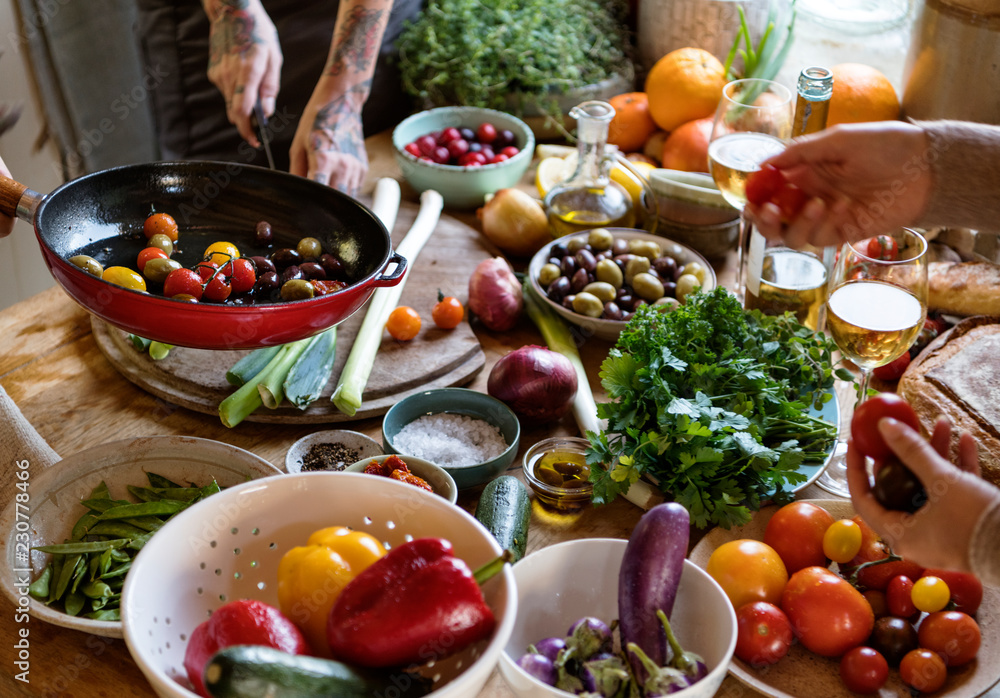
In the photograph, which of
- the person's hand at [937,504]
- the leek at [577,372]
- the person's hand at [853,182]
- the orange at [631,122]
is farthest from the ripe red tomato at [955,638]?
the orange at [631,122]

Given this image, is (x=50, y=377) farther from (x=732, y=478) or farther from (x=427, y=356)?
(x=732, y=478)

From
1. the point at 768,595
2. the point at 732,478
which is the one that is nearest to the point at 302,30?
the point at 732,478

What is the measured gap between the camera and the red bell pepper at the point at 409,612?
758 mm

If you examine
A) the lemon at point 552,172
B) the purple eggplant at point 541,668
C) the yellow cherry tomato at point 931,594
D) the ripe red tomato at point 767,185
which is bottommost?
the lemon at point 552,172

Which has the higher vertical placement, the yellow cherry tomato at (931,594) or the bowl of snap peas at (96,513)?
the bowl of snap peas at (96,513)

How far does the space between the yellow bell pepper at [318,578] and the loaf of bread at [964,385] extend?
0.91 m

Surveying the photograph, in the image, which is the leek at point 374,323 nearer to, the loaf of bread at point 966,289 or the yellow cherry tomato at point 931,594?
the yellow cherry tomato at point 931,594

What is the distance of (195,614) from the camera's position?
0.88m

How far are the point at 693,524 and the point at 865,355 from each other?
0.37 meters

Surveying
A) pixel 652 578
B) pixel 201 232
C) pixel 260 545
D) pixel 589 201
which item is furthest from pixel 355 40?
pixel 652 578

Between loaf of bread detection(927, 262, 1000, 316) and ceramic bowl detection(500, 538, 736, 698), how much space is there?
97 cm

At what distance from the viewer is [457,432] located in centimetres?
144

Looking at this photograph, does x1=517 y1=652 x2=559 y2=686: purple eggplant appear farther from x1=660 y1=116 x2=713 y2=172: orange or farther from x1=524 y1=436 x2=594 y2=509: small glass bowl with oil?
x1=660 y1=116 x2=713 y2=172: orange

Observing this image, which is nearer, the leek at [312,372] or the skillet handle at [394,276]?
the skillet handle at [394,276]
